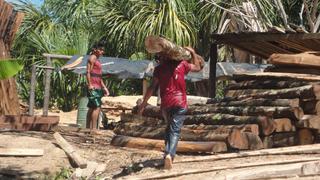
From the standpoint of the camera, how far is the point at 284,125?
9180 mm

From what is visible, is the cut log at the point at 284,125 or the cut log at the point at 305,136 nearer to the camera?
the cut log at the point at 284,125

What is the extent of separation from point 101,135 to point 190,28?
13.0m

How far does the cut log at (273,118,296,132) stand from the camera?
29.9 feet

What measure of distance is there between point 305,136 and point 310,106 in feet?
1.56

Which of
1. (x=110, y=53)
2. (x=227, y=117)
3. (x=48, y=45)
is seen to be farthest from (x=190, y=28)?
(x=227, y=117)

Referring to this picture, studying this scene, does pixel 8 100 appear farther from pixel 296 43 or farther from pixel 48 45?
pixel 48 45

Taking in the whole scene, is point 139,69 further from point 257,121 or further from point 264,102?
point 257,121

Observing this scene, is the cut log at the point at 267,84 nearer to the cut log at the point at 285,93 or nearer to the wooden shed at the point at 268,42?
the cut log at the point at 285,93

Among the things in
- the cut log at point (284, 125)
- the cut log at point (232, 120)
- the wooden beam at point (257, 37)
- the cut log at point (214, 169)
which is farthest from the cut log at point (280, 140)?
the wooden beam at point (257, 37)

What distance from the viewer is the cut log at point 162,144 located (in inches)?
336

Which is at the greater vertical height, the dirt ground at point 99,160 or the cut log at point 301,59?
the cut log at point 301,59

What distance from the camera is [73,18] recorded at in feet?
90.7

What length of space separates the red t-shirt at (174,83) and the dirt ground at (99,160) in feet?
2.71

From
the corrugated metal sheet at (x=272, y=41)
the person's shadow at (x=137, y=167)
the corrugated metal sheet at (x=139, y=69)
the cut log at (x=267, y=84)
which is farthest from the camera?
the corrugated metal sheet at (x=139, y=69)
